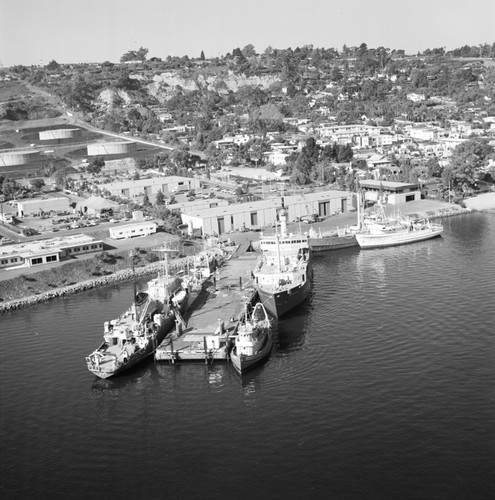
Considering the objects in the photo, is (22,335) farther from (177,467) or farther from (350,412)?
(350,412)

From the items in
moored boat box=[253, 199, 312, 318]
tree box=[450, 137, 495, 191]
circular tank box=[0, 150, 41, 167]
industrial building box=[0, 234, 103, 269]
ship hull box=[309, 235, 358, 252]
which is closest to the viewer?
moored boat box=[253, 199, 312, 318]

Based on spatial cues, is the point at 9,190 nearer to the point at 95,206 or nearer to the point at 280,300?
the point at 95,206

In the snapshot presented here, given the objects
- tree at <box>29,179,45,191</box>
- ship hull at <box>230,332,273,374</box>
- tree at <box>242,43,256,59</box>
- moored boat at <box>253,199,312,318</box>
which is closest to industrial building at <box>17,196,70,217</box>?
tree at <box>29,179,45,191</box>

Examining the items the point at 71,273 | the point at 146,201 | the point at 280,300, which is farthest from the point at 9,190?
the point at 280,300

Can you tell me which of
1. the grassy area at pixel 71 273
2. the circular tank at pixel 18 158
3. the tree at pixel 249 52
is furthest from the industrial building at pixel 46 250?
the tree at pixel 249 52

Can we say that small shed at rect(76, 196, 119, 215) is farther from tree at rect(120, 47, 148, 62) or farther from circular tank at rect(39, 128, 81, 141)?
tree at rect(120, 47, 148, 62)

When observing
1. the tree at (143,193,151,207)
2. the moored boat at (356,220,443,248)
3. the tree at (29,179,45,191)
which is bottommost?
the moored boat at (356,220,443,248)
